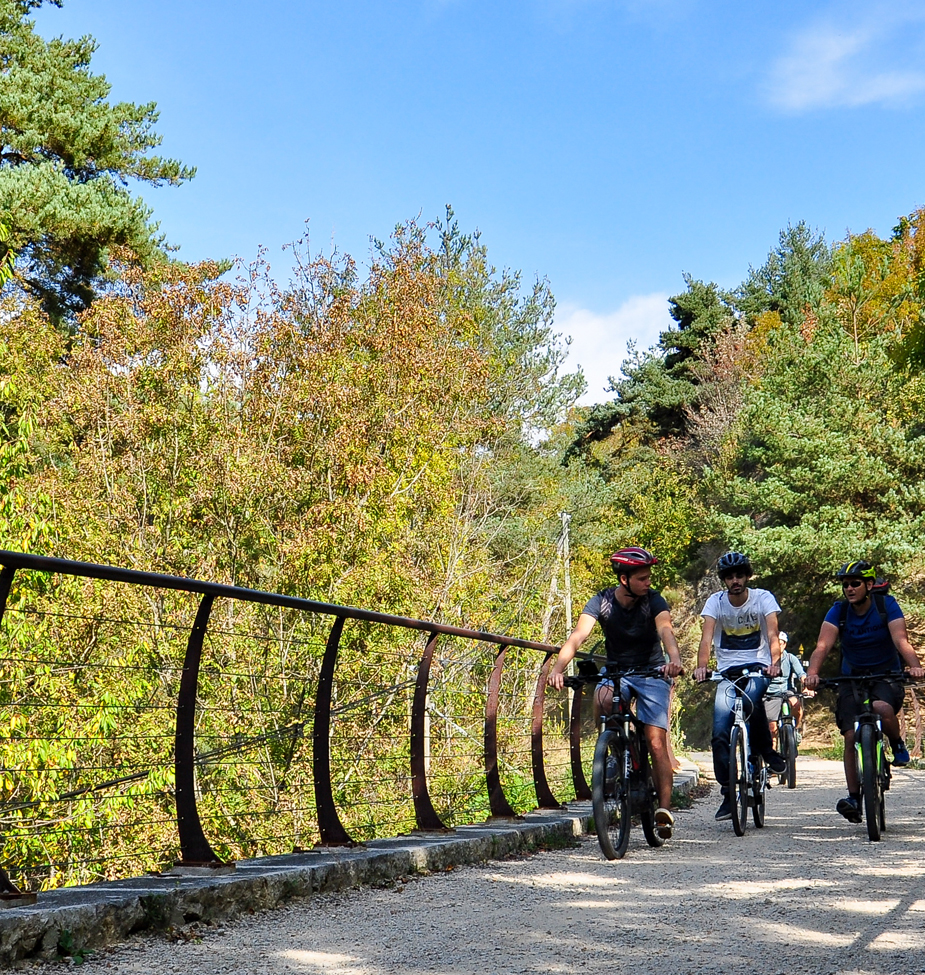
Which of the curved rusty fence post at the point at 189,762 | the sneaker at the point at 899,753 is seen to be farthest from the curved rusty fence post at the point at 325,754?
the sneaker at the point at 899,753

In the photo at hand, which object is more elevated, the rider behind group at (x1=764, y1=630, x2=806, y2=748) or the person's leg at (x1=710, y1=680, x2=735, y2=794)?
the rider behind group at (x1=764, y1=630, x2=806, y2=748)

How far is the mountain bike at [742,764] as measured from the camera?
8094 mm

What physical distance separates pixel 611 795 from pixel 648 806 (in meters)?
0.51

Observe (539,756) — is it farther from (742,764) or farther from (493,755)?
(742,764)

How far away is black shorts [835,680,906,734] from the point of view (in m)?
8.16

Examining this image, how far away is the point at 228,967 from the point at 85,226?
2247 centimetres

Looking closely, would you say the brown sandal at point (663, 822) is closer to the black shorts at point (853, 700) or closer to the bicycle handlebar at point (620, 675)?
the bicycle handlebar at point (620, 675)

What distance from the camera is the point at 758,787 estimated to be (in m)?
8.45

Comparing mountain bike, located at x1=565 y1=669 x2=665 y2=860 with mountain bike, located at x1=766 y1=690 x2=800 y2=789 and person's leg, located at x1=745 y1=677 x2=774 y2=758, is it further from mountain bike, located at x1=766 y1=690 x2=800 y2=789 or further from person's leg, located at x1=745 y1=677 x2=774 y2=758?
mountain bike, located at x1=766 y1=690 x2=800 y2=789

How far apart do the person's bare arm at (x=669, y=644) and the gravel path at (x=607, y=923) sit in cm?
105

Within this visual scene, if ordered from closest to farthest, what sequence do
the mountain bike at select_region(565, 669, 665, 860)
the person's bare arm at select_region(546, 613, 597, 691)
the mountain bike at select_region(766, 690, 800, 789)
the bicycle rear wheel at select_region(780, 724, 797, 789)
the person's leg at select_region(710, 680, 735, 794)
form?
the mountain bike at select_region(565, 669, 665, 860) → the person's bare arm at select_region(546, 613, 597, 691) → the person's leg at select_region(710, 680, 735, 794) → the mountain bike at select_region(766, 690, 800, 789) → the bicycle rear wheel at select_region(780, 724, 797, 789)

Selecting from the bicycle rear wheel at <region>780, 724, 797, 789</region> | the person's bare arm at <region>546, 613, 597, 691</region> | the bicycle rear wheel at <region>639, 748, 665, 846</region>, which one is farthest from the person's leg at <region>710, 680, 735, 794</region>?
the bicycle rear wheel at <region>780, 724, 797, 789</region>

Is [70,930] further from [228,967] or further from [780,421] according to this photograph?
[780,421]

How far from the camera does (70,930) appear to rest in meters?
3.85
